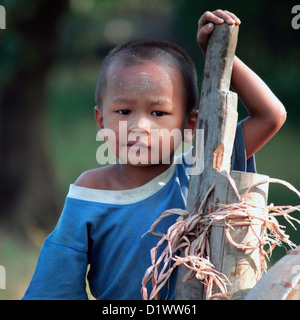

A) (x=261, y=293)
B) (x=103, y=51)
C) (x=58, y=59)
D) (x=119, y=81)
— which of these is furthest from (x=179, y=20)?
(x=261, y=293)

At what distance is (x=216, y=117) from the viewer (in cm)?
129

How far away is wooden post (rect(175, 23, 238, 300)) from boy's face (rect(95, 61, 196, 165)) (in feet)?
0.50

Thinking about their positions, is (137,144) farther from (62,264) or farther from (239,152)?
(62,264)

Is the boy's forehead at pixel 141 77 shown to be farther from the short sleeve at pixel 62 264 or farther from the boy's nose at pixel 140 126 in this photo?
the short sleeve at pixel 62 264

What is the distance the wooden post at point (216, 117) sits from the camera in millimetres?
1278

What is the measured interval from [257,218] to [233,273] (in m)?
0.14

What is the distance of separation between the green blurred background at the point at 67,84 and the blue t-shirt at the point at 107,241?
2205 mm

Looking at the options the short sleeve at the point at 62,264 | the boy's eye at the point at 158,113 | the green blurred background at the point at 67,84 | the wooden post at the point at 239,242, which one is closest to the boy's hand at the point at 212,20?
the boy's eye at the point at 158,113

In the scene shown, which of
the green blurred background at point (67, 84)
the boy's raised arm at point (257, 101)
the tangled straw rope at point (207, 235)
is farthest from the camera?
the green blurred background at point (67, 84)

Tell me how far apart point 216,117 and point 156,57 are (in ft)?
1.02

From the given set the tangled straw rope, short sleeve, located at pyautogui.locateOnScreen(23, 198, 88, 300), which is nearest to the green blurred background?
short sleeve, located at pyautogui.locateOnScreen(23, 198, 88, 300)

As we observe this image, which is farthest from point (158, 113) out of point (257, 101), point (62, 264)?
point (62, 264)

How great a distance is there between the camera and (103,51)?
3.73m

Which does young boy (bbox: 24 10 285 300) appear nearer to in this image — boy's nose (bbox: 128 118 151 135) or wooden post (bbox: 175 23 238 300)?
boy's nose (bbox: 128 118 151 135)
